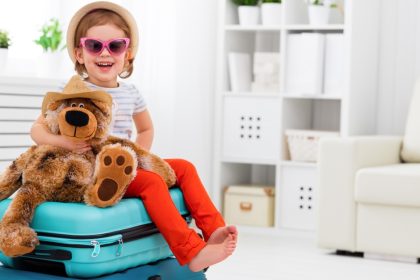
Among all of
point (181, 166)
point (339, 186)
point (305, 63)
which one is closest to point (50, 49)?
point (305, 63)

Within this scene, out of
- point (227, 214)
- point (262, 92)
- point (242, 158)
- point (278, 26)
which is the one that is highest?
point (278, 26)

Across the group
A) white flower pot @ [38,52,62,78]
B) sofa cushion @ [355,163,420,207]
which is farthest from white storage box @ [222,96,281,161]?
white flower pot @ [38,52,62,78]

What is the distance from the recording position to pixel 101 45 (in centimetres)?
240

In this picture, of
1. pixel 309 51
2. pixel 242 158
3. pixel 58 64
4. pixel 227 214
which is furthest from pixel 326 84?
pixel 58 64

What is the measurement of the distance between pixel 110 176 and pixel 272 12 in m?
2.03

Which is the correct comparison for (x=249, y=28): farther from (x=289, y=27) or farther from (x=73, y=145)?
(x=73, y=145)

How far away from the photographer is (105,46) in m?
2.40

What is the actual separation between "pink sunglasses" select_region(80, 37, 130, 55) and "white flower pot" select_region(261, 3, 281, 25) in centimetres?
169

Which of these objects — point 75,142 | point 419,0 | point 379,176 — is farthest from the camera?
point 419,0

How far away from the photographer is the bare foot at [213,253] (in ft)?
7.36

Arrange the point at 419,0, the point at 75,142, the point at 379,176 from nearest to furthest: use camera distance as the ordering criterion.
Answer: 1. the point at 75,142
2. the point at 379,176
3. the point at 419,0

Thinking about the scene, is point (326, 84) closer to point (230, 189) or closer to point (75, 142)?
point (230, 189)

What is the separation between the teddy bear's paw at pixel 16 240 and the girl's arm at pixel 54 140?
A: 26 cm

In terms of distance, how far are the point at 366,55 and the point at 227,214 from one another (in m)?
0.99
